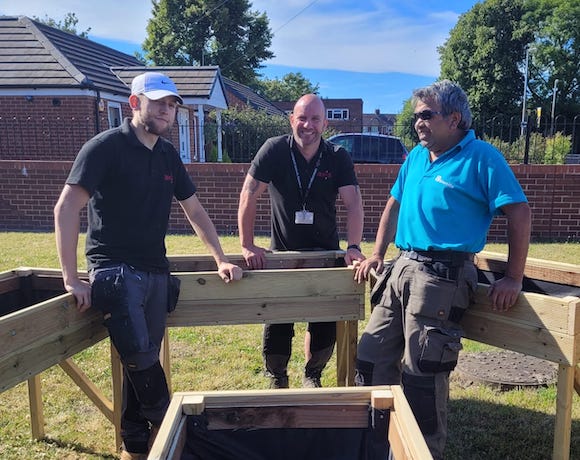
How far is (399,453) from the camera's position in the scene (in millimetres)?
1526

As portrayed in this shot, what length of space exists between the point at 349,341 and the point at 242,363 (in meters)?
1.38

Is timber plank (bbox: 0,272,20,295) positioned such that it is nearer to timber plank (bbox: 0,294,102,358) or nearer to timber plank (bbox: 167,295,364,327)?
timber plank (bbox: 0,294,102,358)

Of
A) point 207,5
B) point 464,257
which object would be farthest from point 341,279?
point 207,5

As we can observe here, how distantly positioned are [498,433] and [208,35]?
3976 centimetres

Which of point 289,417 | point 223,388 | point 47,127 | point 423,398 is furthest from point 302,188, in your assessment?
point 47,127

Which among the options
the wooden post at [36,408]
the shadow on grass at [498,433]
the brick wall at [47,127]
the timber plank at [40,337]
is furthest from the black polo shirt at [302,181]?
the brick wall at [47,127]

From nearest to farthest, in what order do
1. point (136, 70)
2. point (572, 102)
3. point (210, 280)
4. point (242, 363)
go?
point (210, 280)
point (242, 363)
point (136, 70)
point (572, 102)

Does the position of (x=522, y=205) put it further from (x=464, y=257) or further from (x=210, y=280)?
(x=210, y=280)

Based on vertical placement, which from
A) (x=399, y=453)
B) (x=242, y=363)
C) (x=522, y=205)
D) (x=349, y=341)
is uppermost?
(x=522, y=205)

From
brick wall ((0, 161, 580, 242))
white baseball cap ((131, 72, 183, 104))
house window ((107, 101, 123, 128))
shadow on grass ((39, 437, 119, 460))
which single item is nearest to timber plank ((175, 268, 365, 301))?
white baseball cap ((131, 72, 183, 104))

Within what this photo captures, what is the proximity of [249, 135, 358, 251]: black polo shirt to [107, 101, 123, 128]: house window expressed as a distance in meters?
11.7

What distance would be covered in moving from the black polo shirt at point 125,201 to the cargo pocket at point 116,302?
9 cm

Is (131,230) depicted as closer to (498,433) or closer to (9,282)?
(9,282)

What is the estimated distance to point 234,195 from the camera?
9297 millimetres
